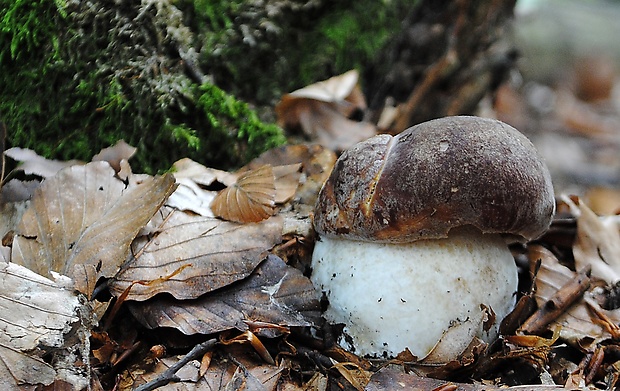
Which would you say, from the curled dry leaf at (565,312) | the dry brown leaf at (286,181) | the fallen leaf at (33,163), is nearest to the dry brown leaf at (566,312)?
the curled dry leaf at (565,312)

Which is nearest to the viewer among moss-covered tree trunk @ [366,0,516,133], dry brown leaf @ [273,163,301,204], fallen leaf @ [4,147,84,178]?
fallen leaf @ [4,147,84,178]

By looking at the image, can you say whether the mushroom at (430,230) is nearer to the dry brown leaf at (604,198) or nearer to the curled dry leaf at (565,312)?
the curled dry leaf at (565,312)

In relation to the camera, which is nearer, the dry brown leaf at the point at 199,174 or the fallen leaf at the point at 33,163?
the fallen leaf at the point at 33,163

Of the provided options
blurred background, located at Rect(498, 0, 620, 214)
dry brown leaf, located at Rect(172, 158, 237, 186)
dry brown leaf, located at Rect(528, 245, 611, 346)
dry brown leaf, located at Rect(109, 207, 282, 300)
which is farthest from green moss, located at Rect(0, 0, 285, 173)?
blurred background, located at Rect(498, 0, 620, 214)

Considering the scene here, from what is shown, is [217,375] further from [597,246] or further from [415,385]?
[597,246]

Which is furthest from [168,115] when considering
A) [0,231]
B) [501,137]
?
[501,137]

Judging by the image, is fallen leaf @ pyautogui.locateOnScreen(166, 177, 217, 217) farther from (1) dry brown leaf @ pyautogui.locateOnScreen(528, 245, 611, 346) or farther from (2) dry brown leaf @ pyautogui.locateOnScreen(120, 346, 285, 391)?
(1) dry brown leaf @ pyautogui.locateOnScreen(528, 245, 611, 346)
